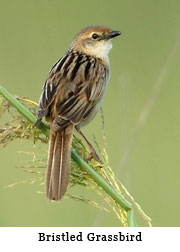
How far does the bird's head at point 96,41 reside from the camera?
4812mm

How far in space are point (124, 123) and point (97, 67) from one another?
63 cm

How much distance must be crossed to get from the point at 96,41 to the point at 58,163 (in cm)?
185

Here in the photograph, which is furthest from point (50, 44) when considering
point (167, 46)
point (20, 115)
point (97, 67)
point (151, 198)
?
point (20, 115)

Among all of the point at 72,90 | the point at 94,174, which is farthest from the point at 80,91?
the point at 94,174

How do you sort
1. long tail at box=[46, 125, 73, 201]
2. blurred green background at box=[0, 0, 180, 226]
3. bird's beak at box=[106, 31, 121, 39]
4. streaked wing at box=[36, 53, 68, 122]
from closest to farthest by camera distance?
long tail at box=[46, 125, 73, 201] < streaked wing at box=[36, 53, 68, 122] < blurred green background at box=[0, 0, 180, 226] < bird's beak at box=[106, 31, 121, 39]

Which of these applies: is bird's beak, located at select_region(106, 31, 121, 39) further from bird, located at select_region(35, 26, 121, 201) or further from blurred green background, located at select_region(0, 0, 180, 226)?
blurred green background, located at select_region(0, 0, 180, 226)

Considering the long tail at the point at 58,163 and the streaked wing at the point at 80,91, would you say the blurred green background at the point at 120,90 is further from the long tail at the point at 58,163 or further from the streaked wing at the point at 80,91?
the long tail at the point at 58,163

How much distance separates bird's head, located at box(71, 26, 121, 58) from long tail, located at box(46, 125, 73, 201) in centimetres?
135

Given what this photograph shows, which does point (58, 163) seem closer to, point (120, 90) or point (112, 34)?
point (120, 90)

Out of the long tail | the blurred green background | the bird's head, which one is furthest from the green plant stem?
the bird's head

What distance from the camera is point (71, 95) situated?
3.96m

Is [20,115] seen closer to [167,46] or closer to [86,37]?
[86,37]

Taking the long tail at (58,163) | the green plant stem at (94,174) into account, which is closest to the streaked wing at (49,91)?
the long tail at (58,163)

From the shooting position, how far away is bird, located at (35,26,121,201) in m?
3.20
